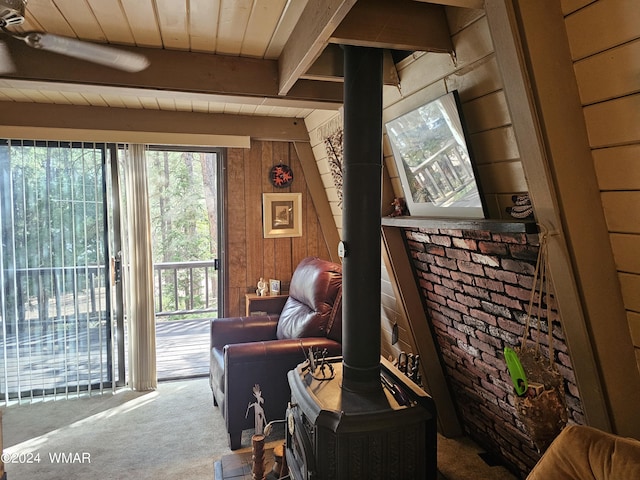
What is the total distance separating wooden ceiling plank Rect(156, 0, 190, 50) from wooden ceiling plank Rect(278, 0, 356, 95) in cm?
43

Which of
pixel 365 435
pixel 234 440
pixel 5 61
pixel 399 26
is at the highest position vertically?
pixel 5 61

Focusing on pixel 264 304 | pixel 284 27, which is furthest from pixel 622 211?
→ pixel 264 304

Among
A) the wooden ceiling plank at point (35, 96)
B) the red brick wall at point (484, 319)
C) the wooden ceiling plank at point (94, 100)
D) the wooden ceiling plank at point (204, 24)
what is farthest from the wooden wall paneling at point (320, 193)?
the wooden ceiling plank at point (35, 96)

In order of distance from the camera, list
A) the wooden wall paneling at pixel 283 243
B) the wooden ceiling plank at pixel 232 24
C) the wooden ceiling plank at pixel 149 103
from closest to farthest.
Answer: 1. the wooden ceiling plank at pixel 232 24
2. the wooden ceiling plank at pixel 149 103
3. the wooden wall paneling at pixel 283 243

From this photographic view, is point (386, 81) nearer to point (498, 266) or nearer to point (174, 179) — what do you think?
point (498, 266)

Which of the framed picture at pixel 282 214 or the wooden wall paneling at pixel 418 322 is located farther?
the framed picture at pixel 282 214

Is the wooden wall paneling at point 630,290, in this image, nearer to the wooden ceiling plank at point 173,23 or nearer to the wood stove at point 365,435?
the wood stove at point 365,435

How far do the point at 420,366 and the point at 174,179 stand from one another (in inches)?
134

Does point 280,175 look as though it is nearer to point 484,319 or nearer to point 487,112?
point 484,319

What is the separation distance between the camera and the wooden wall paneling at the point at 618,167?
104 cm

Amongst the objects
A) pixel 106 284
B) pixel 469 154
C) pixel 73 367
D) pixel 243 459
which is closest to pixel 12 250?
pixel 106 284

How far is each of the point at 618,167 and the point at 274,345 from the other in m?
2.02

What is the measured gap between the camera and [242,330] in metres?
3.21

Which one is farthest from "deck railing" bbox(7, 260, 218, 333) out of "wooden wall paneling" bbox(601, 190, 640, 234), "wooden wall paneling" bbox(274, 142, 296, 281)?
"wooden wall paneling" bbox(601, 190, 640, 234)
